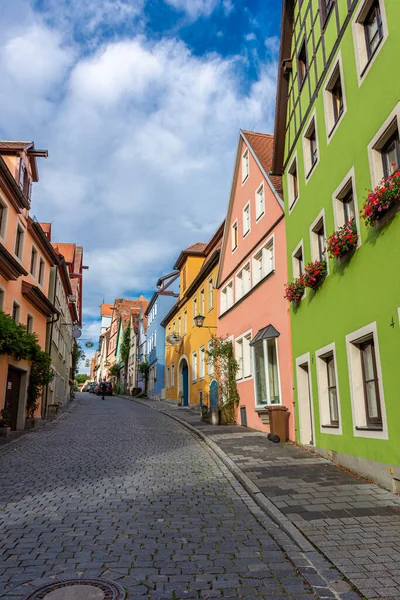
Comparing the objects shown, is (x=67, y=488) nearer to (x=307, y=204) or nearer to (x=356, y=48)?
(x=307, y=204)

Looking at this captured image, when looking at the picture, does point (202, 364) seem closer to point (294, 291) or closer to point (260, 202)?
point (260, 202)

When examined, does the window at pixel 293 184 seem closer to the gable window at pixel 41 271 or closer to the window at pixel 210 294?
the window at pixel 210 294

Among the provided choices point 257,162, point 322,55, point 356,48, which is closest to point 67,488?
point 356,48

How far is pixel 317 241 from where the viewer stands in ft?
39.2

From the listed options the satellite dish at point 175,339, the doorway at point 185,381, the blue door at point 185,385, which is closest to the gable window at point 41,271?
the satellite dish at point 175,339

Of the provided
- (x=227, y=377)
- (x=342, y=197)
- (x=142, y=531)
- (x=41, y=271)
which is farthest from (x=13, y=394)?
(x=342, y=197)

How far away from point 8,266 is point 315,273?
9.95m

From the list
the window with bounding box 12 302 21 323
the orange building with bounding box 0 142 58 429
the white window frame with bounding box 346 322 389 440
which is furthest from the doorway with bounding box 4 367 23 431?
the white window frame with bounding box 346 322 389 440

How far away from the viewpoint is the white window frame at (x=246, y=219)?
18438 millimetres

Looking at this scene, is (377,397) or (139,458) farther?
(139,458)

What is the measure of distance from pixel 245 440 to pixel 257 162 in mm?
9510

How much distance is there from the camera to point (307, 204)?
1246 cm

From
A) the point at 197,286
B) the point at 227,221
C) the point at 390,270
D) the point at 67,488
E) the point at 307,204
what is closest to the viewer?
the point at 390,270

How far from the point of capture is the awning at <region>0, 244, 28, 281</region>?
15064 mm
